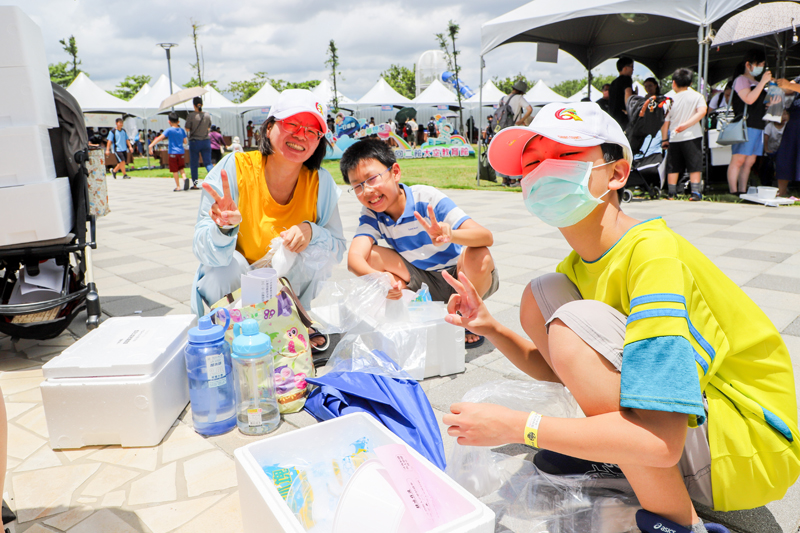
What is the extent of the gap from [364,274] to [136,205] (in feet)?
29.5

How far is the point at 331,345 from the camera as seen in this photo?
9.86ft

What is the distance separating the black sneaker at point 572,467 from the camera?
5.40 feet

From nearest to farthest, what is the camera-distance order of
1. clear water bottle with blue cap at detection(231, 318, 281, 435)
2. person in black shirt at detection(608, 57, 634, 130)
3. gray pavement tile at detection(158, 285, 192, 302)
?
1. clear water bottle with blue cap at detection(231, 318, 281, 435)
2. gray pavement tile at detection(158, 285, 192, 302)
3. person in black shirt at detection(608, 57, 634, 130)

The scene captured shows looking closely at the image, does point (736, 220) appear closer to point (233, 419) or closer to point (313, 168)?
point (313, 168)

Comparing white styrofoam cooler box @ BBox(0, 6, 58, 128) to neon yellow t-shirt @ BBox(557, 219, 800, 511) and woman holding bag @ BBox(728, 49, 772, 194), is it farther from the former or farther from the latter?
woman holding bag @ BBox(728, 49, 772, 194)

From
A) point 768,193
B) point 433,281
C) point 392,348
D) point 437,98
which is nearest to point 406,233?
point 433,281


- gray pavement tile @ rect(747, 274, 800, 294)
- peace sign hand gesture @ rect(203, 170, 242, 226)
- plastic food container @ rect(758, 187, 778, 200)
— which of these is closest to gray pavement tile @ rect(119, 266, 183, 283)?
peace sign hand gesture @ rect(203, 170, 242, 226)

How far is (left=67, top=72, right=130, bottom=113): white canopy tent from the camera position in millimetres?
21453

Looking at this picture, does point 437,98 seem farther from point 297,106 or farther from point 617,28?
point 297,106

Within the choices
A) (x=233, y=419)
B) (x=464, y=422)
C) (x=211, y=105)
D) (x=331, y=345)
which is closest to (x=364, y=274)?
(x=331, y=345)

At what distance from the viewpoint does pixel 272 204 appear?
286 centimetres

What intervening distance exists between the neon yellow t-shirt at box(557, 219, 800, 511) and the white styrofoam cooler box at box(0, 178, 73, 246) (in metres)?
2.90

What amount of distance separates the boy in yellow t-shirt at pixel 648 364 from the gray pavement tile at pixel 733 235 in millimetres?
4895

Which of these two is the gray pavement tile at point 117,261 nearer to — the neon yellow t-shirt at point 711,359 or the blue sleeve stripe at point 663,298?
the neon yellow t-shirt at point 711,359
